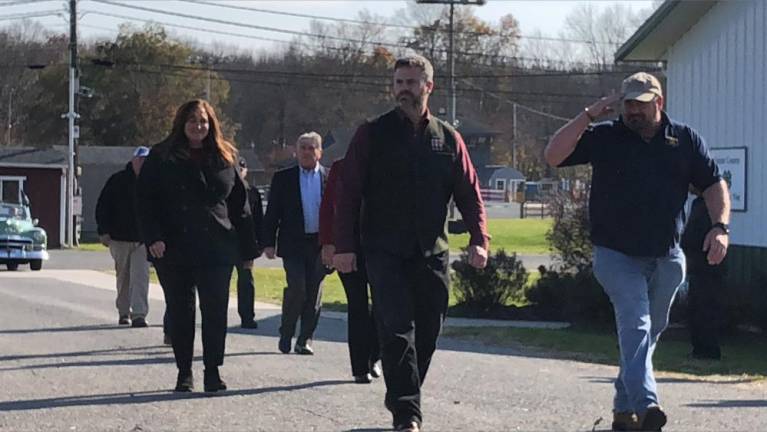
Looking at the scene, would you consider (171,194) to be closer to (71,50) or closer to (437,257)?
(437,257)

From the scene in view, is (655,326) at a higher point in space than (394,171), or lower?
lower

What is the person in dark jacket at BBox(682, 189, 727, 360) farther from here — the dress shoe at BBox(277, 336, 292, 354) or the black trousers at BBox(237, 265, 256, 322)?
the black trousers at BBox(237, 265, 256, 322)

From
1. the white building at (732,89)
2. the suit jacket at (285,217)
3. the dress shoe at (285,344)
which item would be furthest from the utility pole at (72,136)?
the suit jacket at (285,217)

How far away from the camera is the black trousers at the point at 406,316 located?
7094mm

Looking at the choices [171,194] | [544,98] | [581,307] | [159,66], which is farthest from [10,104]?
[171,194]

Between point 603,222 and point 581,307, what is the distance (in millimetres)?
8432

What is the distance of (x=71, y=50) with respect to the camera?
4653 cm

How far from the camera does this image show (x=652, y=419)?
6.83m

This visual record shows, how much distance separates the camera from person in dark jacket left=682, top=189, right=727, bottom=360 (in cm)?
1243

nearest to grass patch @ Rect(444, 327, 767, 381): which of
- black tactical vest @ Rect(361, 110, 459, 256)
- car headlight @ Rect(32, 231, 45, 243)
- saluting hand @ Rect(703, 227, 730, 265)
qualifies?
saluting hand @ Rect(703, 227, 730, 265)

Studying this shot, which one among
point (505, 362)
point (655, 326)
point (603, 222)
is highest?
point (603, 222)

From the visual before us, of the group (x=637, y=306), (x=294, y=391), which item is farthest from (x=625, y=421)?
(x=294, y=391)

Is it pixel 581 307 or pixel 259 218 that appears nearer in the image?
pixel 259 218

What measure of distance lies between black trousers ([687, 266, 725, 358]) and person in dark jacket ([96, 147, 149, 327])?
5.49 meters
